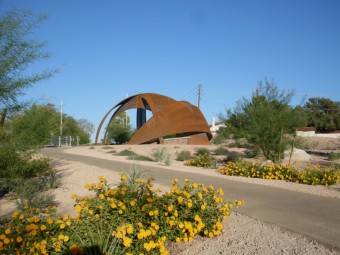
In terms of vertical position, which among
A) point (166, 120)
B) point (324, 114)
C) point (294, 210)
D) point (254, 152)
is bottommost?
point (294, 210)

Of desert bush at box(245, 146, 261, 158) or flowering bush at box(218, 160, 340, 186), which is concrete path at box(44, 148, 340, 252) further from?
desert bush at box(245, 146, 261, 158)

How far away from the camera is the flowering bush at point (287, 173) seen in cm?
1023

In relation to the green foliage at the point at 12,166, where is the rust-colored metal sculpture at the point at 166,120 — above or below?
above

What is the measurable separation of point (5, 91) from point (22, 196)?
249 cm

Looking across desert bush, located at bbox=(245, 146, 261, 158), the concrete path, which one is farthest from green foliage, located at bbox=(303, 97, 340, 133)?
the concrete path

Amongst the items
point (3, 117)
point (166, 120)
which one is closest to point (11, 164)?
point (3, 117)

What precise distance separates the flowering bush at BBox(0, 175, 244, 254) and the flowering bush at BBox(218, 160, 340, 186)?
20.0ft

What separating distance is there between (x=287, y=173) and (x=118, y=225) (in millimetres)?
8487

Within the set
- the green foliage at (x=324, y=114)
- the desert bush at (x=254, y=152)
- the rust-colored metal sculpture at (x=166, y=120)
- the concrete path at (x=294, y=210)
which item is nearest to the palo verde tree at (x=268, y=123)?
the desert bush at (x=254, y=152)

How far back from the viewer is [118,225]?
14.7 ft

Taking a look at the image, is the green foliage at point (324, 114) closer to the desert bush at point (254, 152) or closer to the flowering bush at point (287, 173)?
the desert bush at point (254, 152)

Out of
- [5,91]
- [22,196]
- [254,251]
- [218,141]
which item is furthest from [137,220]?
[218,141]

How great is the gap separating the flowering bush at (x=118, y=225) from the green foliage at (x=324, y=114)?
5909 centimetres

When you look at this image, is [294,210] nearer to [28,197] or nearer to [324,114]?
[28,197]
